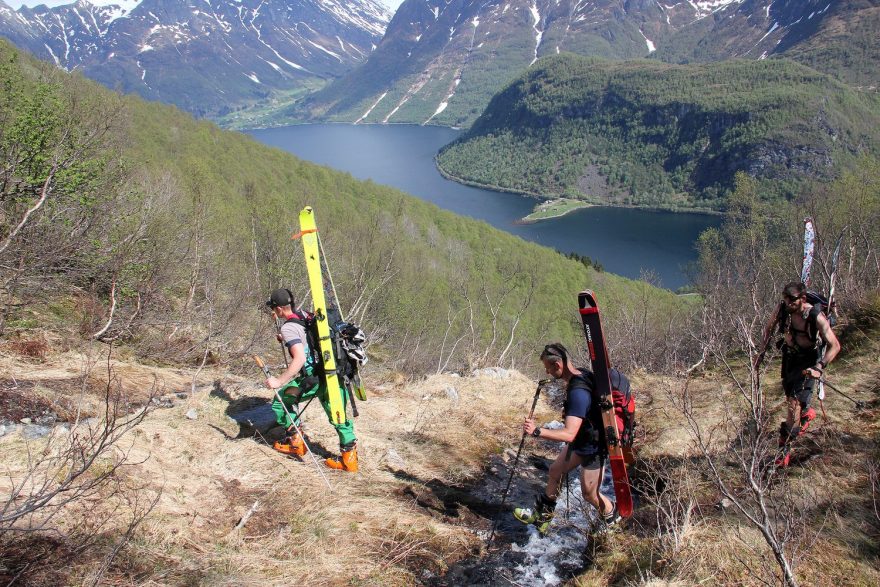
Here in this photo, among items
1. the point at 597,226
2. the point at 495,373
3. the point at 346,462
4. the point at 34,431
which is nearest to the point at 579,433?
the point at 346,462

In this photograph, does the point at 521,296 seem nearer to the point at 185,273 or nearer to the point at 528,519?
A: the point at 185,273

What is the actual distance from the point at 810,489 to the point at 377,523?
501cm

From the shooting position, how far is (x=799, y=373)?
270 inches

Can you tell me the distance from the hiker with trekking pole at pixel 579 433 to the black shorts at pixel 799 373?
10.2ft

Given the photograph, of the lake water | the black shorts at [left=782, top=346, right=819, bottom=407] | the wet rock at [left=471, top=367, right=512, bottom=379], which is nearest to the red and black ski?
the black shorts at [left=782, top=346, right=819, bottom=407]

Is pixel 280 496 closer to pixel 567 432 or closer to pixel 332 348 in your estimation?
pixel 332 348

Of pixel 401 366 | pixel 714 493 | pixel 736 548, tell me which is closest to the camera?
pixel 736 548

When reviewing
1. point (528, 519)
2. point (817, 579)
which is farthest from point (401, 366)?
point (817, 579)

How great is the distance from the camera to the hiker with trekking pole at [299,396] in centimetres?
672

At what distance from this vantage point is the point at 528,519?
6035 mm

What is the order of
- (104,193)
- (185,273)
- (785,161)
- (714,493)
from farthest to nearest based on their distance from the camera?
(785,161) < (185,273) < (104,193) < (714,493)

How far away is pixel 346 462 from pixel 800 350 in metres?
6.23

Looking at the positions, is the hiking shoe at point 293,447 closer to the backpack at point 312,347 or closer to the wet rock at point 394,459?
the backpack at point 312,347

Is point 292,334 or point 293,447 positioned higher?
point 292,334
